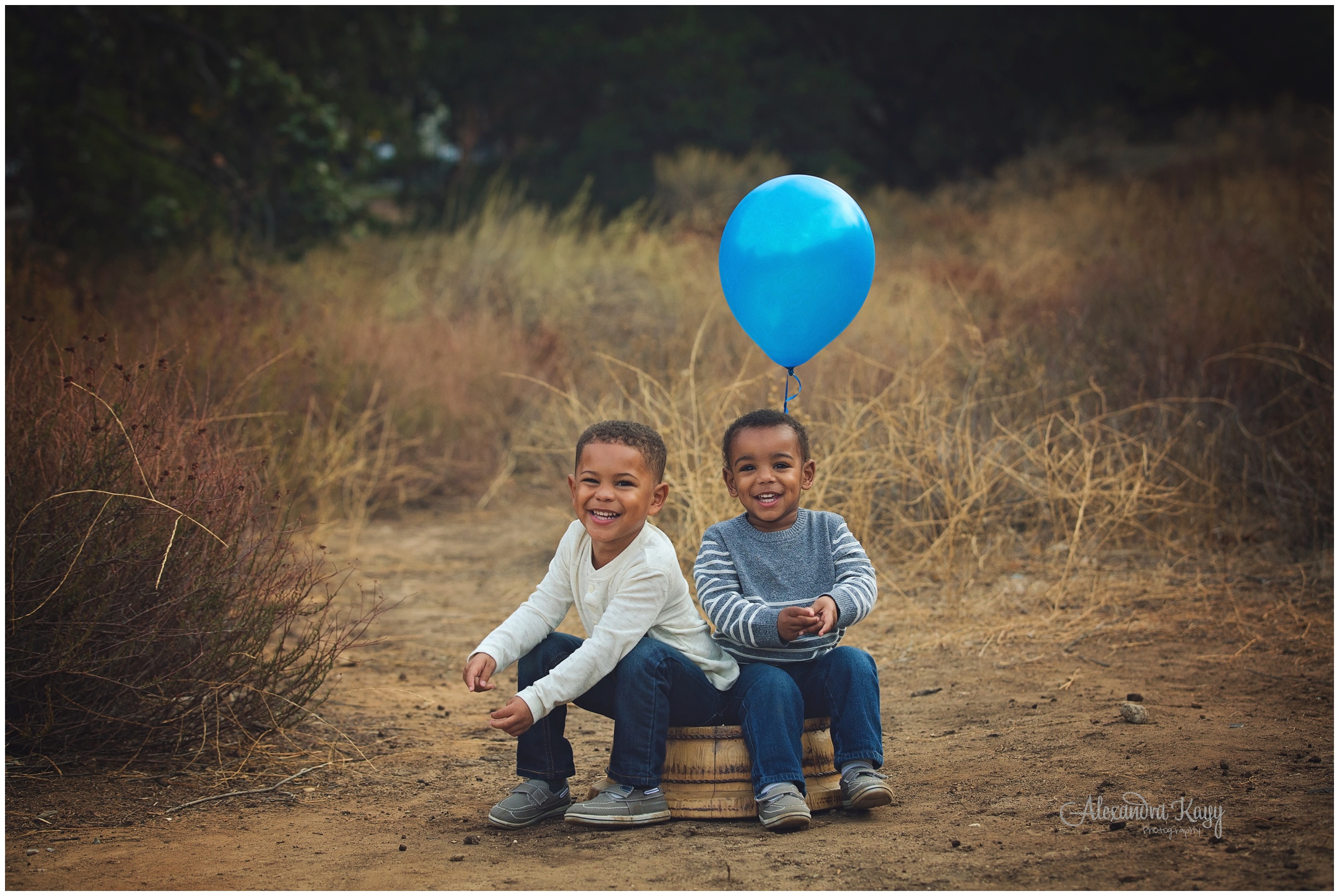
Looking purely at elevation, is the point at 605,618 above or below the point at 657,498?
below

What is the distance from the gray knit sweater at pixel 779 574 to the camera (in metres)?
2.96

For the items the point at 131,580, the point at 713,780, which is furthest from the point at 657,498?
the point at 131,580

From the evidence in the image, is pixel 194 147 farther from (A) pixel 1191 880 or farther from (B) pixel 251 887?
(A) pixel 1191 880

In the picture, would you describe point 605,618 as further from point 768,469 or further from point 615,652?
point 768,469

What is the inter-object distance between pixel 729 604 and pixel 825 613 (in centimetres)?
26

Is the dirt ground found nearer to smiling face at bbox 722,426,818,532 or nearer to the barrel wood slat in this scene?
the barrel wood slat

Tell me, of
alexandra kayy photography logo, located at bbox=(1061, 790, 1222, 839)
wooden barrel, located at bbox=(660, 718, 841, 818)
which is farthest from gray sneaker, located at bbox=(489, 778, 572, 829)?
alexandra kayy photography logo, located at bbox=(1061, 790, 1222, 839)

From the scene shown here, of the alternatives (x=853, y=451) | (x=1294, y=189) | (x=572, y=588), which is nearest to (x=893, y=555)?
(x=853, y=451)

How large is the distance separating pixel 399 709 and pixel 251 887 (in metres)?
1.62

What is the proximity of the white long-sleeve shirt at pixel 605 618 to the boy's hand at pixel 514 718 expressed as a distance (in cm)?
2

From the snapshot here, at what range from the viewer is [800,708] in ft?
9.61

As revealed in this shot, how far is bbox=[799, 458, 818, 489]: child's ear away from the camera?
3.05 metres

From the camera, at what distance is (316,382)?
7531 millimetres

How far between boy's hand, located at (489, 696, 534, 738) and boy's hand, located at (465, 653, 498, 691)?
0.09 meters
